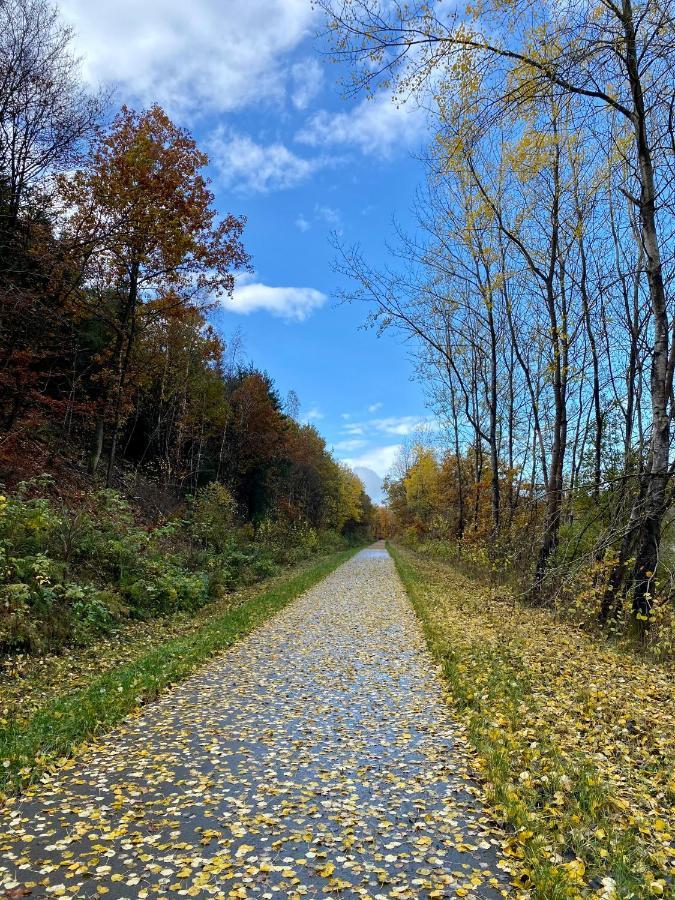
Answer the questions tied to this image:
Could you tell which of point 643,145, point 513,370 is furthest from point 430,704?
point 513,370

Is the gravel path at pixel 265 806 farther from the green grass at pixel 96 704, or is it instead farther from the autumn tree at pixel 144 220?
the autumn tree at pixel 144 220

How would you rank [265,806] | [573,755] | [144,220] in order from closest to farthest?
1. [265,806]
2. [573,755]
3. [144,220]

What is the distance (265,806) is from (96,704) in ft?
8.82

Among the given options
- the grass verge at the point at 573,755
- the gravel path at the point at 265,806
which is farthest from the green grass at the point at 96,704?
the grass verge at the point at 573,755

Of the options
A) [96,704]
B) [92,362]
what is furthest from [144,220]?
[96,704]

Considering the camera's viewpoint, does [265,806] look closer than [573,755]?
Yes

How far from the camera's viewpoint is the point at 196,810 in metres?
3.77

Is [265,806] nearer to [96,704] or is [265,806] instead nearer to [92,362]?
[96,704]

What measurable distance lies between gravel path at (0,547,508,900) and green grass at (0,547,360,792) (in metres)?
0.23

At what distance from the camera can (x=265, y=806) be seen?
386 cm

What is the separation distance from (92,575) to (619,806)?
371 inches

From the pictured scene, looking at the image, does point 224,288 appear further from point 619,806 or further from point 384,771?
point 619,806

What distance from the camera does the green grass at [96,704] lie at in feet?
14.3

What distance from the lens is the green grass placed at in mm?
4355
